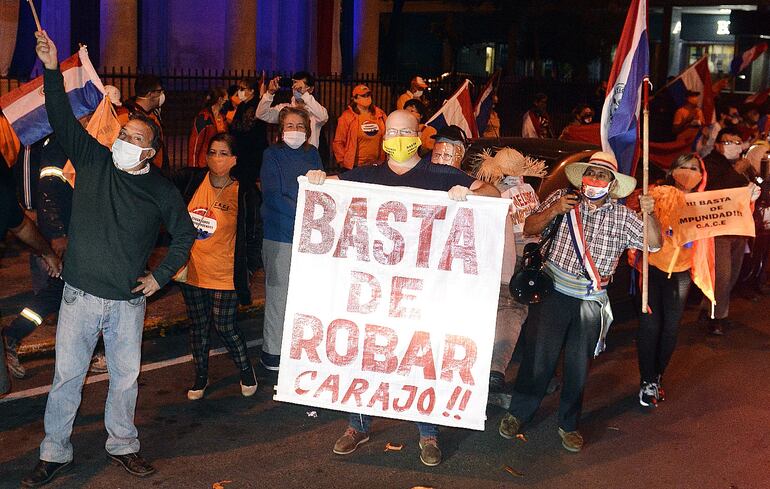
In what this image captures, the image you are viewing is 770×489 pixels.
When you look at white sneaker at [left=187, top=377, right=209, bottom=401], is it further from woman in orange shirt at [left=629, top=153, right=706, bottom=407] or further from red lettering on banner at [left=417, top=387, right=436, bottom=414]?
woman in orange shirt at [left=629, top=153, right=706, bottom=407]

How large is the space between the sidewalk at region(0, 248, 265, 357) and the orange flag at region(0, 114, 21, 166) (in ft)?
4.25

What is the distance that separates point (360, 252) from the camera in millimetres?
5969

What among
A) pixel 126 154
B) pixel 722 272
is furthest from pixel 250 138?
pixel 126 154

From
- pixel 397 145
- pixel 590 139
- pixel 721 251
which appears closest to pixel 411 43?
pixel 590 139

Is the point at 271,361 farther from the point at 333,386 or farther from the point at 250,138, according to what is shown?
the point at 250,138

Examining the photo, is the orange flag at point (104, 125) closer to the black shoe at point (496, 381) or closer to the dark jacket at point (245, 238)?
the dark jacket at point (245, 238)

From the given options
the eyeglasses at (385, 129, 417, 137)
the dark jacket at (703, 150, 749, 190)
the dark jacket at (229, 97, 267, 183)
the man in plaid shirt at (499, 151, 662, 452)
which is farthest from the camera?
the dark jacket at (229, 97, 267, 183)

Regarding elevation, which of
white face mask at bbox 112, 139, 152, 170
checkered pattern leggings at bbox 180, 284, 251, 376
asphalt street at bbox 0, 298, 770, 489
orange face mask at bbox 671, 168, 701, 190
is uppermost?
white face mask at bbox 112, 139, 152, 170

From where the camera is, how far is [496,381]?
7.27 m

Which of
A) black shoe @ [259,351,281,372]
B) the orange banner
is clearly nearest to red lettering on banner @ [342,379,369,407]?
black shoe @ [259,351,281,372]

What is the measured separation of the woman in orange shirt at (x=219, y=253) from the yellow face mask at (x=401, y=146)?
1.34 meters

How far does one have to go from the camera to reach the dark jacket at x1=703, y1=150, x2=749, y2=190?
902 centimetres

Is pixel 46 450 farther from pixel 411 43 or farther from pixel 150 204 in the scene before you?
pixel 411 43

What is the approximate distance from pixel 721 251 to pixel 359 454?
4.98 meters
